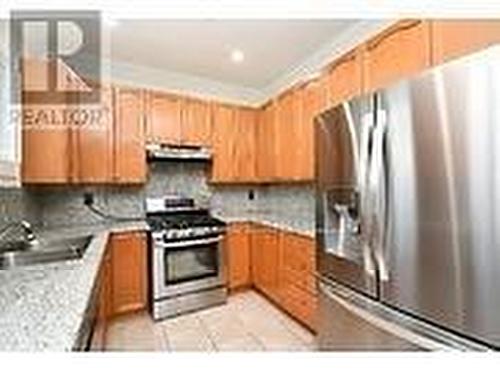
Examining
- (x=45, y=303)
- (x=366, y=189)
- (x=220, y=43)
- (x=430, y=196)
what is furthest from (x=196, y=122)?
(x=45, y=303)

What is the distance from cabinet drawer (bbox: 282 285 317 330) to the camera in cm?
304

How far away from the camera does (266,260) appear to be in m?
4.05

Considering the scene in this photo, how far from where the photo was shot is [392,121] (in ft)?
5.72

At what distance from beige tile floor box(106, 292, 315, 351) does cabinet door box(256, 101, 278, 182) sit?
4.86ft

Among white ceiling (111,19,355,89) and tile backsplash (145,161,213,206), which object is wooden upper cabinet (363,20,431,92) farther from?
tile backsplash (145,161,213,206)

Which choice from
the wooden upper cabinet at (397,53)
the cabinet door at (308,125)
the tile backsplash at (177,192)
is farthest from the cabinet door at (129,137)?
the wooden upper cabinet at (397,53)

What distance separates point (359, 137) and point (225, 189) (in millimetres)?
3010

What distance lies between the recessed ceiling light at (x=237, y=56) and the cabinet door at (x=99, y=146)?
1.21 m

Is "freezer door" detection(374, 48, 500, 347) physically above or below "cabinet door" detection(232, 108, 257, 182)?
below

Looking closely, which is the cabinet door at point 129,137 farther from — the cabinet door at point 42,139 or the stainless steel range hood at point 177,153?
the cabinet door at point 42,139

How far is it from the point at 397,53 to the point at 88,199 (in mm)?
3073

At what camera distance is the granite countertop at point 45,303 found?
91cm

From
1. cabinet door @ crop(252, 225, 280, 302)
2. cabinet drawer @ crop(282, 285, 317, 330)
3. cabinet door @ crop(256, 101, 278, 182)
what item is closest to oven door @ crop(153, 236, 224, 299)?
cabinet door @ crop(252, 225, 280, 302)

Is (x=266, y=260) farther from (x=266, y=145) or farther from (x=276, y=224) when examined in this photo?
(x=266, y=145)
